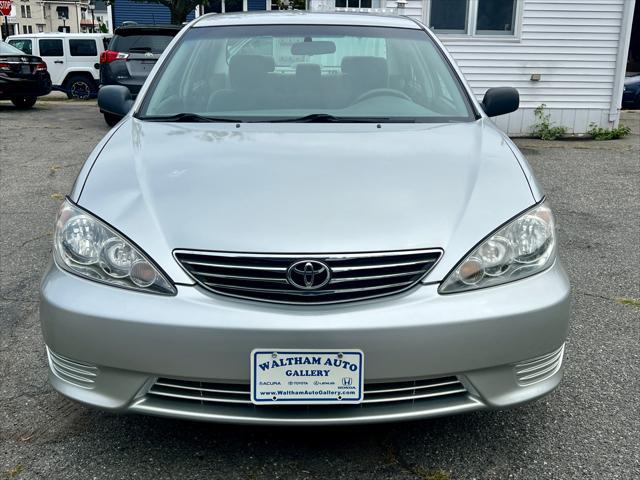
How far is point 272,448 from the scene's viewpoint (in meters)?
2.50

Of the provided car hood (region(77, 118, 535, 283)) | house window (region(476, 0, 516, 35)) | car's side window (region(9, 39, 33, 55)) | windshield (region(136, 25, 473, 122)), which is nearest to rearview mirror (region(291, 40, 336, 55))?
windshield (region(136, 25, 473, 122))

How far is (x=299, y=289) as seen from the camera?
2.11 m

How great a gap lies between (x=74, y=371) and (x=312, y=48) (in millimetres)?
2094

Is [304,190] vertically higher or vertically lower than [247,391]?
higher

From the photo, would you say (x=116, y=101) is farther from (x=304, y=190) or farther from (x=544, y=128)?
(x=544, y=128)

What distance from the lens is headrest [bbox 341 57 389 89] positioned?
3480mm

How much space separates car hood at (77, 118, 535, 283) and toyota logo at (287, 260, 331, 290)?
0.17 ft

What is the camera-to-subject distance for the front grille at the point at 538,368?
2.25 m

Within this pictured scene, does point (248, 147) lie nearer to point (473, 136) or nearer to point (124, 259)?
point (124, 259)

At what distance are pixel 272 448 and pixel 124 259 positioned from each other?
87 cm

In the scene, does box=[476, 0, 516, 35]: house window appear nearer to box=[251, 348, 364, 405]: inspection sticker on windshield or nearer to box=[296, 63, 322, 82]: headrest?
box=[296, 63, 322, 82]: headrest

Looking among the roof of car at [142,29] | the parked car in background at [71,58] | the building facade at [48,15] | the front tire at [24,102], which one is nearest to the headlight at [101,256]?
the roof of car at [142,29]

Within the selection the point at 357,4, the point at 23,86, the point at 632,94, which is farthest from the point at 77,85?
the point at 632,94

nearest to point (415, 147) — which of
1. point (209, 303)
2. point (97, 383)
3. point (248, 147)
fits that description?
point (248, 147)
